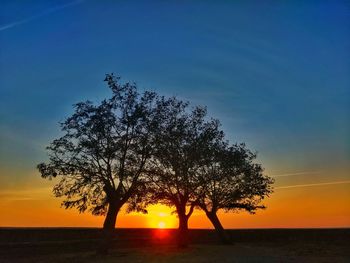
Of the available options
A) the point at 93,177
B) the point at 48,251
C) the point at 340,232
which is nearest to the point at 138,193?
the point at 93,177

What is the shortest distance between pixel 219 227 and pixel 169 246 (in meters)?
7.66

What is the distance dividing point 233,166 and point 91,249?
17827 millimetres

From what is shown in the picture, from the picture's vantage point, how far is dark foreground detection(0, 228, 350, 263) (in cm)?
3791

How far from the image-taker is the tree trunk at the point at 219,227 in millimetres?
54062

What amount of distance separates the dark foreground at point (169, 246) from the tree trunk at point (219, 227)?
9.30ft

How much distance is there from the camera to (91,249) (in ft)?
160

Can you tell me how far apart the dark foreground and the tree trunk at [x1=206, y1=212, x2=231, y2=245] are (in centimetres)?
284

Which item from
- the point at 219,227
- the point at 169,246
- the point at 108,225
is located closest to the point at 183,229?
the point at 169,246

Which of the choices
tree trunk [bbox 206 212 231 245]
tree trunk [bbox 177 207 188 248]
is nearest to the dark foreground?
tree trunk [bbox 177 207 188 248]

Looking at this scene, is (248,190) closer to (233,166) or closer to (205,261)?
(233,166)

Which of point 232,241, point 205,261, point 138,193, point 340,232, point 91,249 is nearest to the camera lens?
point 205,261

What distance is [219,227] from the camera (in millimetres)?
54531

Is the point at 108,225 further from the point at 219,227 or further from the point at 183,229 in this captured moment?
the point at 219,227

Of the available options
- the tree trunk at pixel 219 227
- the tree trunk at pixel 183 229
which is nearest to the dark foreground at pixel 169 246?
the tree trunk at pixel 183 229
